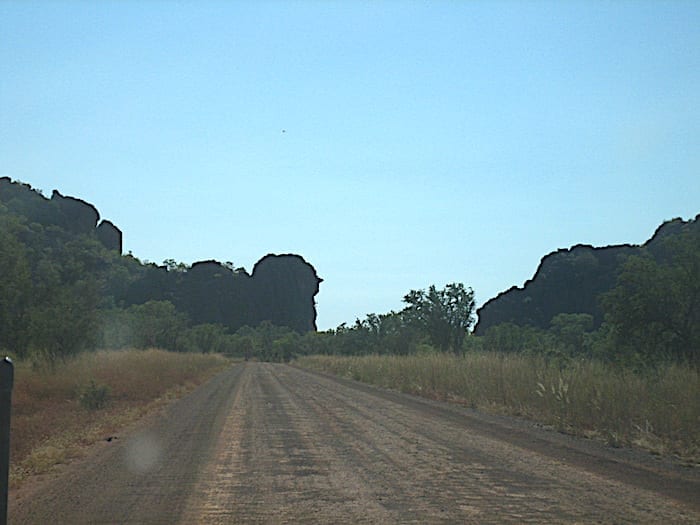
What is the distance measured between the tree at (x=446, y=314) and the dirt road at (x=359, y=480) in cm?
4009

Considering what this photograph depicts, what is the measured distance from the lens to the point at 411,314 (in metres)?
63.2

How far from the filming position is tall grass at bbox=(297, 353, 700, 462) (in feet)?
46.8

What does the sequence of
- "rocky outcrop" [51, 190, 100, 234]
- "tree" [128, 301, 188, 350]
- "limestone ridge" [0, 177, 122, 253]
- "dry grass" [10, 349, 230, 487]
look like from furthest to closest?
"rocky outcrop" [51, 190, 100, 234], "limestone ridge" [0, 177, 122, 253], "tree" [128, 301, 188, 350], "dry grass" [10, 349, 230, 487]

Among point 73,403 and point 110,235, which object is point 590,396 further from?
point 110,235

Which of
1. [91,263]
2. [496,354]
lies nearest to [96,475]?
[496,354]

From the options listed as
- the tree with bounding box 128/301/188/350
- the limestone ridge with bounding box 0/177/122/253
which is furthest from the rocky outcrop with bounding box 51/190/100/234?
the tree with bounding box 128/301/188/350

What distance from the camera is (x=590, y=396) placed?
18.2 meters

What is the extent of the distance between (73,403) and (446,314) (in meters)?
37.0

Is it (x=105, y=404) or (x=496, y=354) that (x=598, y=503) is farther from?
(x=496, y=354)

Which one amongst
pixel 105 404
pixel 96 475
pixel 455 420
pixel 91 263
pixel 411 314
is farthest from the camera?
pixel 91 263

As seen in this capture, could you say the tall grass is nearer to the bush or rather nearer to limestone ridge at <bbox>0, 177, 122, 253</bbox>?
the bush

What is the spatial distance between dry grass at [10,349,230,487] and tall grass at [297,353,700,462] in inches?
423

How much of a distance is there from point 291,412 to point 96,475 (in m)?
10.6

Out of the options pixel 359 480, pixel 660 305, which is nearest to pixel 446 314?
pixel 660 305
